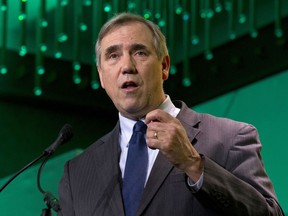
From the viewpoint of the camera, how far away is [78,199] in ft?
7.29

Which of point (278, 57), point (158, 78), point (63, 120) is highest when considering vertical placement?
point (158, 78)

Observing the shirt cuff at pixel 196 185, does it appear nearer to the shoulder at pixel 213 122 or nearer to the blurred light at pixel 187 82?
the shoulder at pixel 213 122

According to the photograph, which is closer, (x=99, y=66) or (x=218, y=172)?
(x=218, y=172)

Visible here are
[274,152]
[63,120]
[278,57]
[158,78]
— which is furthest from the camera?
[63,120]

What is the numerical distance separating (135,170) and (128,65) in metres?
0.27

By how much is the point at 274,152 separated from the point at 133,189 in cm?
232

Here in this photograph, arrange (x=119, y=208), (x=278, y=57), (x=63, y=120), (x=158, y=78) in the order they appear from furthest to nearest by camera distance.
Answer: (x=63, y=120) → (x=278, y=57) → (x=158, y=78) → (x=119, y=208)

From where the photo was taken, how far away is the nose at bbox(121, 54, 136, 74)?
7.19 ft

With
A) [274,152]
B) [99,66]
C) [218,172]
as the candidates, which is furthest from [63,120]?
[218,172]

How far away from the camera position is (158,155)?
216 centimetres

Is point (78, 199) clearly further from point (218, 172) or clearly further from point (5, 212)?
point (5, 212)

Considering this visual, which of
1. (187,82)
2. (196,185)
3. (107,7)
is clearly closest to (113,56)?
(196,185)

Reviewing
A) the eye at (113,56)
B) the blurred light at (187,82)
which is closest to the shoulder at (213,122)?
the eye at (113,56)

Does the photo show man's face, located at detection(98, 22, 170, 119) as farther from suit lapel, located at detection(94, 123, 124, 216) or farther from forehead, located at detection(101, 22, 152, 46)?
suit lapel, located at detection(94, 123, 124, 216)
